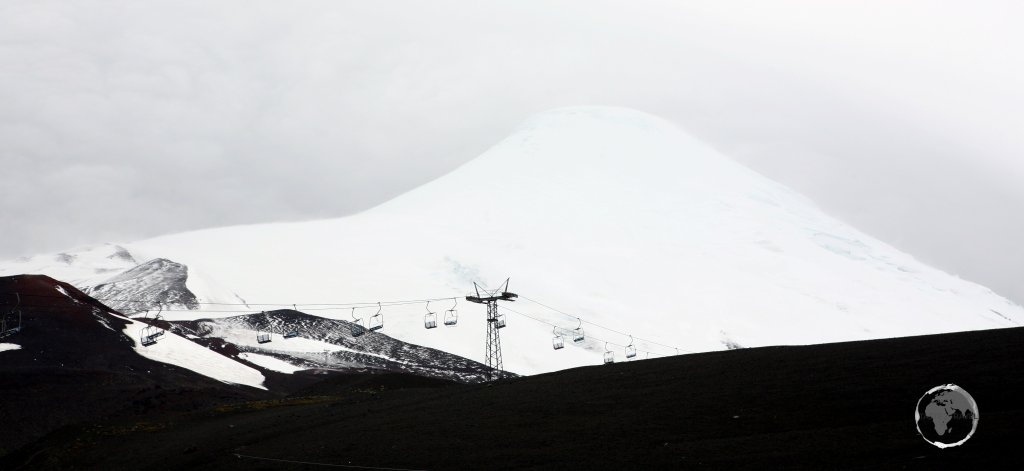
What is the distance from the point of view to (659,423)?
40.9 m

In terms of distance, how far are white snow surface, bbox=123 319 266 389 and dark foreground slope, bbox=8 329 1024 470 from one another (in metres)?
53.1

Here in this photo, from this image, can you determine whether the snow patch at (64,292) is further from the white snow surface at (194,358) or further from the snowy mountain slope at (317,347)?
the snowy mountain slope at (317,347)

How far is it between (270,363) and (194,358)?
1971 centimetres

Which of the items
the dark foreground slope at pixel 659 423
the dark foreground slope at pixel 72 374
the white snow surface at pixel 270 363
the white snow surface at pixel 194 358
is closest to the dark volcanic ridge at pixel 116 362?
the dark foreground slope at pixel 72 374

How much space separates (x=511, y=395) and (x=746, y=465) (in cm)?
2543

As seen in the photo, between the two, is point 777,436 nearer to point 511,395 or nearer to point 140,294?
point 511,395

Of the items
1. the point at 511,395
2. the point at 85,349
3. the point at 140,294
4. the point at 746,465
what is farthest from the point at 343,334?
the point at 746,465

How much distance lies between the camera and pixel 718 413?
41125 millimetres

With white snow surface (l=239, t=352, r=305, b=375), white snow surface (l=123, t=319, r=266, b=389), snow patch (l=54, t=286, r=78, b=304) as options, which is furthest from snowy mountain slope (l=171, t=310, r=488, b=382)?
snow patch (l=54, t=286, r=78, b=304)

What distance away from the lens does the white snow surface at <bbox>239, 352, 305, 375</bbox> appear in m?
136

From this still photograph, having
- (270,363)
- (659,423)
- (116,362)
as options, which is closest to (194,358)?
(116,362)

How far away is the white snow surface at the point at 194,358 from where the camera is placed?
382ft

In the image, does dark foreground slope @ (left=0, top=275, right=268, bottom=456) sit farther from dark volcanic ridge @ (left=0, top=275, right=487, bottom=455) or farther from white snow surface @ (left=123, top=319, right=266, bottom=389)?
white snow surface @ (left=123, top=319, right=266, bottom=389)

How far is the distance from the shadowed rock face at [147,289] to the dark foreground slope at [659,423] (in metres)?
117
